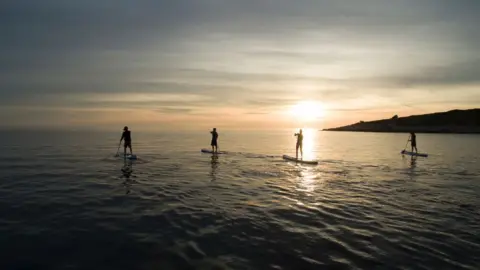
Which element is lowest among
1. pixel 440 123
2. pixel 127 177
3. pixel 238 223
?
pixel 238 223

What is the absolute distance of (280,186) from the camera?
684 inches

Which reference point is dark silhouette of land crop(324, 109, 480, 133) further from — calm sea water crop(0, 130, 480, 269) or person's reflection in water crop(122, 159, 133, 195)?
person's reflection in water crop(122, 159, 133, 195)

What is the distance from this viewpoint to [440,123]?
6703 inches

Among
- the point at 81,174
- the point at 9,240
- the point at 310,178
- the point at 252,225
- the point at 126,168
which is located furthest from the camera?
the point at 126,168

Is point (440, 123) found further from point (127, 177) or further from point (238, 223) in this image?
point (238, 223)

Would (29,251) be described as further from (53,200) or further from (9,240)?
(53,200)

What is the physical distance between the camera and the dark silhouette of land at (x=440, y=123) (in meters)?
153

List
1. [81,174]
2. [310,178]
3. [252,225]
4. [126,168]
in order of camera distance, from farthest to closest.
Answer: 1. [126,168]
2. [81,174]
3. [310,178]
4. [252,225]

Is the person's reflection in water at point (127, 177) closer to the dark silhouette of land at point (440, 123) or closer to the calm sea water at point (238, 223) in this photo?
the calm sea water at point (238, 223)

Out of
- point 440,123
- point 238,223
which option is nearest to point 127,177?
point 238,223

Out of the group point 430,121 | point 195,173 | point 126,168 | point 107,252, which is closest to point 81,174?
point 126,168

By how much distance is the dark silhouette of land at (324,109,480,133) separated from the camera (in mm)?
152875

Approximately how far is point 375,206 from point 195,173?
506 inches

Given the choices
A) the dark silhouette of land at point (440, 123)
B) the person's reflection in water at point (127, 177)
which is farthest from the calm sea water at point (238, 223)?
the dark silhouette of land at point (440, 123)
